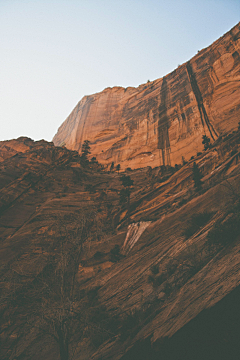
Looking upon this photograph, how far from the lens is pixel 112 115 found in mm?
69188

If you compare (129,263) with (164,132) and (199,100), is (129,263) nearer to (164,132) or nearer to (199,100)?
(164,132)

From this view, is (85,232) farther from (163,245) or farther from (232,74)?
(232,74)

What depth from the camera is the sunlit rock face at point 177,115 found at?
137 ft

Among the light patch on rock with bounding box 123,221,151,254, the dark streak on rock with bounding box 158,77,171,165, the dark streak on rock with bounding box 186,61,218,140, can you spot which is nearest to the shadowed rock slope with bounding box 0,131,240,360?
the light patch on rock with bounding box 123,221,151,254

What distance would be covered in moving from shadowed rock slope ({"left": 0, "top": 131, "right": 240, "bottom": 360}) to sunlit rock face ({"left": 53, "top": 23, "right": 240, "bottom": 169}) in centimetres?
919

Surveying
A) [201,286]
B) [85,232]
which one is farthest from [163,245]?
[201,286]

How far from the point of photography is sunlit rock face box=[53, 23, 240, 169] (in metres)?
41.8

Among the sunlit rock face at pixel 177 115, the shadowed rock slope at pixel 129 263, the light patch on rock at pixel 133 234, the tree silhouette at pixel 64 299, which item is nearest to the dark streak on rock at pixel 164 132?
the sunlit rock face at pixel 177 115

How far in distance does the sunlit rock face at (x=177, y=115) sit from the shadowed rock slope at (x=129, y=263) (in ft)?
30.1

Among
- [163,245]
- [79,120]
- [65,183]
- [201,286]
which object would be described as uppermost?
[79,120]

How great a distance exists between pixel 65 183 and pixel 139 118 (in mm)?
29649

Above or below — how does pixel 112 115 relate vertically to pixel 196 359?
above

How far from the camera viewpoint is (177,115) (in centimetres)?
4781

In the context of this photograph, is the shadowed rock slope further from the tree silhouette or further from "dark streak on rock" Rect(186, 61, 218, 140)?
"dark streak on rock" Rect(186, 61, 218, 140)
